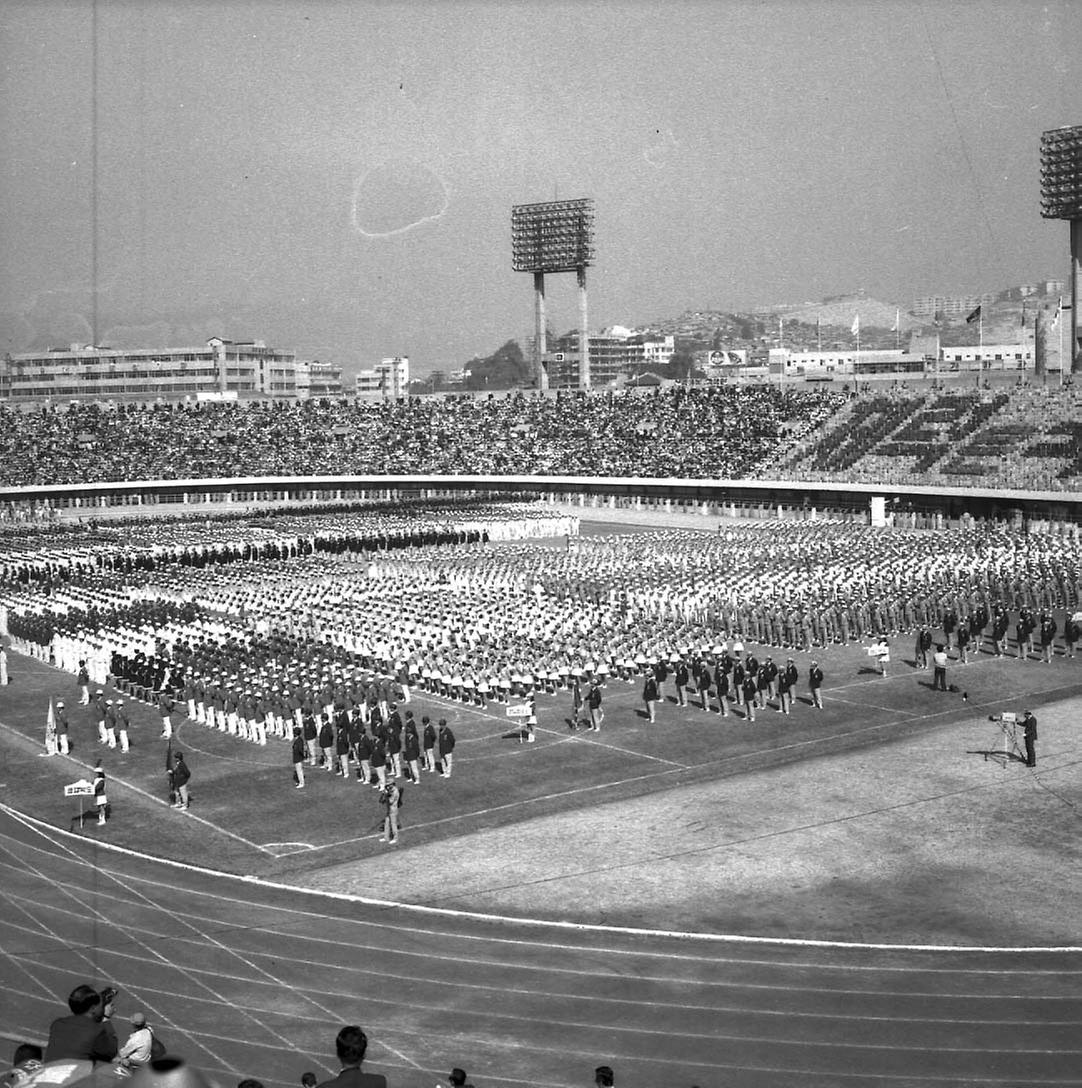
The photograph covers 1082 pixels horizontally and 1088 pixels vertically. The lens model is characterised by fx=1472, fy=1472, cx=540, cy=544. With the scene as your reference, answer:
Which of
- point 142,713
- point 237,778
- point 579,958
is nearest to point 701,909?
point 579,958

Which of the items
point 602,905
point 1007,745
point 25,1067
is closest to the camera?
point 25,1067

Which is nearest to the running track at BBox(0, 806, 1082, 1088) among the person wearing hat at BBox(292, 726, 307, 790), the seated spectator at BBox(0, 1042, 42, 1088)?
the seated spectator at BBox(0, 1042, 42, 1088)

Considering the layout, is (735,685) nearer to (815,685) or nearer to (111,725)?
(815,685)

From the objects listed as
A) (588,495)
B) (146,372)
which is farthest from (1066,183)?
(146,372)

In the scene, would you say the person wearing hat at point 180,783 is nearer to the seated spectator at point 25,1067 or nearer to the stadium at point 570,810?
the stadium at point 570,810

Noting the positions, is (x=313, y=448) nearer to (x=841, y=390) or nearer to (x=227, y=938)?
(x=841, y=390)

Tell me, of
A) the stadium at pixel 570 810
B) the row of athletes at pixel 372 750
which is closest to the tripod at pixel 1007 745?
the stadium at pixel 570 810
